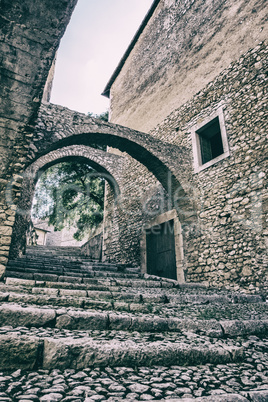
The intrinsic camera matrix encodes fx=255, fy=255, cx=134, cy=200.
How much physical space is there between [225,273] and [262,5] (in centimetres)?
575

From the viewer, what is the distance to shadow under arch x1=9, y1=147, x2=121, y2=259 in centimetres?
610

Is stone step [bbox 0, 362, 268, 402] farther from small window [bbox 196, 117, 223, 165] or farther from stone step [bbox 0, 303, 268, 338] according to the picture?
small window [bbox 196, 117, 223, 165]

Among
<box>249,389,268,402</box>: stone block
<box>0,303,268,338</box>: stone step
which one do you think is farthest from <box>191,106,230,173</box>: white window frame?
<box>249,389,268,402</box>: stone block

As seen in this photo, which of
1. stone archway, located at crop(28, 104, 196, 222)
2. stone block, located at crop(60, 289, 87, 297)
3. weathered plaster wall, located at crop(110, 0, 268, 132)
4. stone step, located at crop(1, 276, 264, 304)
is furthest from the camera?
weathered plaster wall, located at crop(110, 0, 268, 132)

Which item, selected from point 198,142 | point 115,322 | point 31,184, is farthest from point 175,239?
point 115,322

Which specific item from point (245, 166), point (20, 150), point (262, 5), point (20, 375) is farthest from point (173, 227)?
point (20, 375)

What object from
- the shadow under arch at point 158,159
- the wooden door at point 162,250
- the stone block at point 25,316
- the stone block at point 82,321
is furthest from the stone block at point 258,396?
the wooden door at point 162,250

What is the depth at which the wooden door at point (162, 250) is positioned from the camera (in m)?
7.13

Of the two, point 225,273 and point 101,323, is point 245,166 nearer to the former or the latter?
point 225,273

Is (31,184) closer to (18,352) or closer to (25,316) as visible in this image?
(25,316)

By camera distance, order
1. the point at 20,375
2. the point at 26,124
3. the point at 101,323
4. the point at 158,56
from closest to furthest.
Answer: the point at 20,375 → the point at 101,323 → the point at 26,124 → the point at 158,56

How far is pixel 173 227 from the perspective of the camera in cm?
710

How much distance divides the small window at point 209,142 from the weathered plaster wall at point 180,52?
1.17 m

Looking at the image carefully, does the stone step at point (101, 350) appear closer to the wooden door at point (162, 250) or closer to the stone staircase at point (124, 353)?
the stone staircase at point (124, 353)
